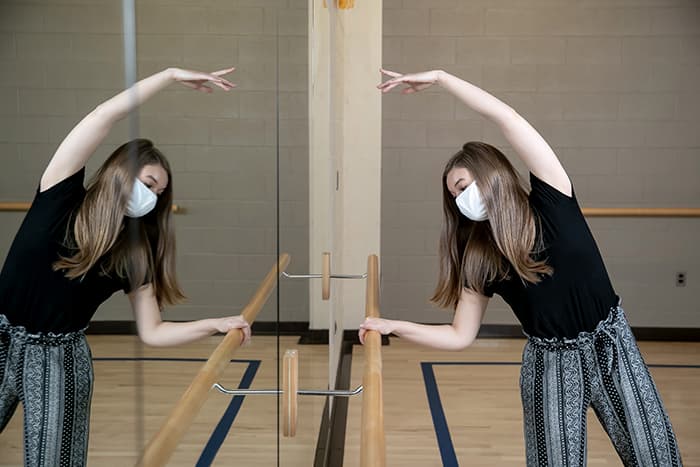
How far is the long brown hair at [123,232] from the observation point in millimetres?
385

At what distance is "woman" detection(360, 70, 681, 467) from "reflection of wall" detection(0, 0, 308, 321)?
2.52 ft

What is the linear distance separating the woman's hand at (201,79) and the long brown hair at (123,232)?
0.07 m

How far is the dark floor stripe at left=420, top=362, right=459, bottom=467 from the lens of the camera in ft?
10.1

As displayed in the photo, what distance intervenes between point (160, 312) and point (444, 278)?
1.74 metres

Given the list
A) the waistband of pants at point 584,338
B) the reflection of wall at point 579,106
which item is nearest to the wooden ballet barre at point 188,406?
the waistband of pants at point 584,338

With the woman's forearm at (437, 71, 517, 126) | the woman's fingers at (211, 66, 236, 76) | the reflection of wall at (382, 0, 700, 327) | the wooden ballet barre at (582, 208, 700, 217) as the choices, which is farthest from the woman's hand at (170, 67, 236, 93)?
the wooden ballet barre at (582, 208, 700, 217)

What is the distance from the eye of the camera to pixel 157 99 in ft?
1.57

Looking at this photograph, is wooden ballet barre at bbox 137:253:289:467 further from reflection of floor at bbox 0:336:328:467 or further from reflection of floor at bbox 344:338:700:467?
reflection of floor at bbox 344:338:700:467

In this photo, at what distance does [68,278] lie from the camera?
15.5 inches

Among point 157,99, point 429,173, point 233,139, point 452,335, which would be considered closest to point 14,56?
point 157,99

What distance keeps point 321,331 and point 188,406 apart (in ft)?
6.81

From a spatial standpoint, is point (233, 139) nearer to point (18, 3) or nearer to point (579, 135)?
point (18, 3)

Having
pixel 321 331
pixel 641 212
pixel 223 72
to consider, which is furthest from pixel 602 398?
pixel 641 212

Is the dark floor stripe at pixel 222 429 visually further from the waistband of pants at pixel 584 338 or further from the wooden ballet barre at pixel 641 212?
the wooden ballet barre at pixel 641 212
